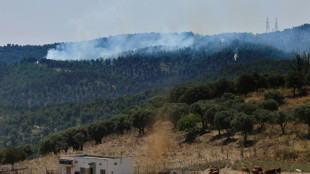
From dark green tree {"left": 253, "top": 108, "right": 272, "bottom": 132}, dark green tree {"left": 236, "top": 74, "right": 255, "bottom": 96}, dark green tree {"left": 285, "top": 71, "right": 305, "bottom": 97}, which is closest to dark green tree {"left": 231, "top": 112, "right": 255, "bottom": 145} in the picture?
dark green tree {"left": 253, "top": 108, "right": 272, "bottom": 132}

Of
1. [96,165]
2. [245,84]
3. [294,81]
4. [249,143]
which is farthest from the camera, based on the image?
[245,84]

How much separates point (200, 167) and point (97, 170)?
600 inches

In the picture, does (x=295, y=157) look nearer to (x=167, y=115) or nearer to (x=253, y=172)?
(x=253, y=172)

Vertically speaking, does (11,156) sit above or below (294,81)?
below

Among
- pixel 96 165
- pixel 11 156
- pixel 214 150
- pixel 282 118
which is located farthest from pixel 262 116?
pixel 11 156

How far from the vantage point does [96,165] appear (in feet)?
213

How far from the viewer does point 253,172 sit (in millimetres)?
53406

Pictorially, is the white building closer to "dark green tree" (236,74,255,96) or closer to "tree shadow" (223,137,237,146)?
"tree shadow" (223,137,237,146)

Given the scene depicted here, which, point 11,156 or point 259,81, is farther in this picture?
point 259,81

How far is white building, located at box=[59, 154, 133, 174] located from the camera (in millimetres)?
63469

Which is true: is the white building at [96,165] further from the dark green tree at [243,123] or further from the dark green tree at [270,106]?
the dark green tree at [270,106]

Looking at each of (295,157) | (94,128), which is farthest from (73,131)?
(295,157)

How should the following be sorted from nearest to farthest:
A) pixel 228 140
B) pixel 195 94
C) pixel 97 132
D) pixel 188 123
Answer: pixel 228 140 → pixel 188 123 → pixel 195 94 → pixel 97 132

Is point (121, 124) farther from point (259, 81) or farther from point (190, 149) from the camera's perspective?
point (190, 149)
